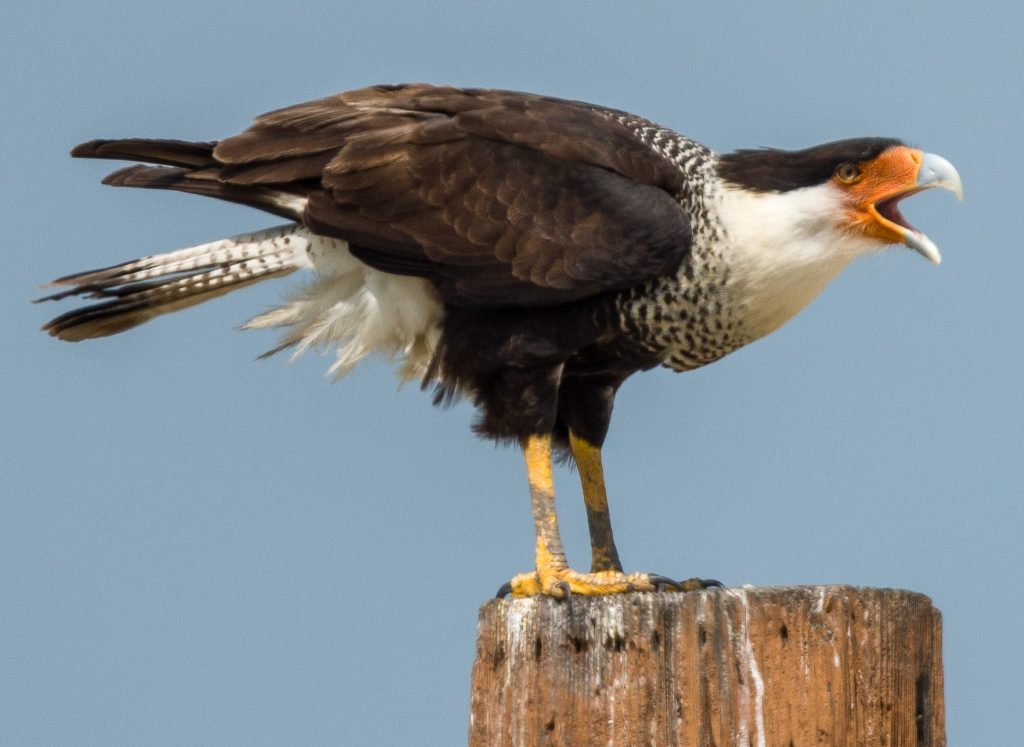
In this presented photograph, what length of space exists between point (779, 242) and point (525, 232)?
1004mm

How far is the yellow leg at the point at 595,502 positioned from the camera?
21.3ft

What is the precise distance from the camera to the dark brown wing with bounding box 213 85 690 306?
5.80 meters

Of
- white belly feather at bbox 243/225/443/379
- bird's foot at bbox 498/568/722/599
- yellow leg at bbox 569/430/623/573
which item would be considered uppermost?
white belly feather at bbox 243/225/443/379

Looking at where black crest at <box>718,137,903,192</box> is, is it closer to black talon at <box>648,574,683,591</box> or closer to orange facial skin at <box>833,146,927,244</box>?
orange facial skin at <box>833,146,927,244</box>

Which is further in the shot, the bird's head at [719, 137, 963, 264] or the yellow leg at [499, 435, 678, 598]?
the bird's head at [719, 137, 963, 264]

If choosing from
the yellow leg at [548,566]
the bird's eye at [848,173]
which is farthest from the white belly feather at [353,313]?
the bird's eye at [848,173]

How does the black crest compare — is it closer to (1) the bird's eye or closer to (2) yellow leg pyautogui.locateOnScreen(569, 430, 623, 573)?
(1) the bird's eye

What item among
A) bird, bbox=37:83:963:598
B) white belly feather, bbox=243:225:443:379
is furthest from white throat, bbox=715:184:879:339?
white belly feather, bbox=243:225:443:379

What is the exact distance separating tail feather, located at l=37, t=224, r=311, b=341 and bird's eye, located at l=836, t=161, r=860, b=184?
2.15 metres

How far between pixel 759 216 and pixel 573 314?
0.84 meters

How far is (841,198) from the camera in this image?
5.98 metres

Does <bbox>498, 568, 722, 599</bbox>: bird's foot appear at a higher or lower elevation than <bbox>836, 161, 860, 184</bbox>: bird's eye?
→ lower

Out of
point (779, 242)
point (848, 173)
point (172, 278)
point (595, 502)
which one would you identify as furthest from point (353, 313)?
point (848, 173)

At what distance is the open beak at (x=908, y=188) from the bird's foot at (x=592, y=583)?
5.15 ft
